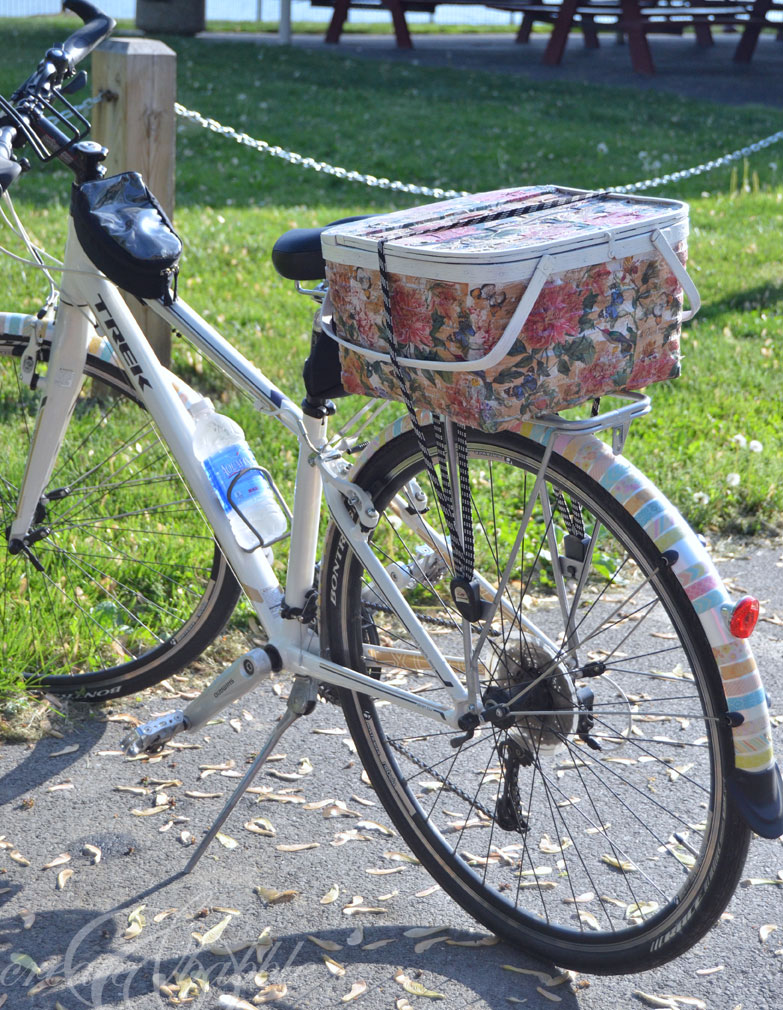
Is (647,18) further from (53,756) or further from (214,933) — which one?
(214,933)

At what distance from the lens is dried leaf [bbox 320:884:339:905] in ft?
9.00

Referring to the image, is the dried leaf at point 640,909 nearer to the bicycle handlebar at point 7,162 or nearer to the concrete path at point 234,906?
the concrete path at point 234,906

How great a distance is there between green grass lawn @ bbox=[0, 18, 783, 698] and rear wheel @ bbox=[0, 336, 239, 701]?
68cm

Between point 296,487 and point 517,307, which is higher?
point 517,307

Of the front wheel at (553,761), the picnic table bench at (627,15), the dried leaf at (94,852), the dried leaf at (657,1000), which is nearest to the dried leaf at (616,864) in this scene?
the front wheel at (553,761)

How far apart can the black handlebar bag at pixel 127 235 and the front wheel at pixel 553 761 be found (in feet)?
2.11

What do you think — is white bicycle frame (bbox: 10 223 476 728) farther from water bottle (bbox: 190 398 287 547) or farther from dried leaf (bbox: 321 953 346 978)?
dried leaf (bbox: 321 953 346 978)

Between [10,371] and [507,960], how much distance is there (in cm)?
218

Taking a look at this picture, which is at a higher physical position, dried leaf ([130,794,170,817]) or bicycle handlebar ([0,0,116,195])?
bicycle handlebar ([0,0,116,195])

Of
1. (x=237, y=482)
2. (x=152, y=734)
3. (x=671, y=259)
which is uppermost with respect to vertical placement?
(x=671, y=259)

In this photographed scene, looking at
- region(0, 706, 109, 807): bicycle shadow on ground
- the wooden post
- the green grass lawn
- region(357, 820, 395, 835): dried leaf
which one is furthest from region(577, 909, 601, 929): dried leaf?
the wooden post

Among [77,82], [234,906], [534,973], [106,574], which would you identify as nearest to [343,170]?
[106,574]

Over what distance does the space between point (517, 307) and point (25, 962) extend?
1737 millimetres

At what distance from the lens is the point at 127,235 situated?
2.60 m
